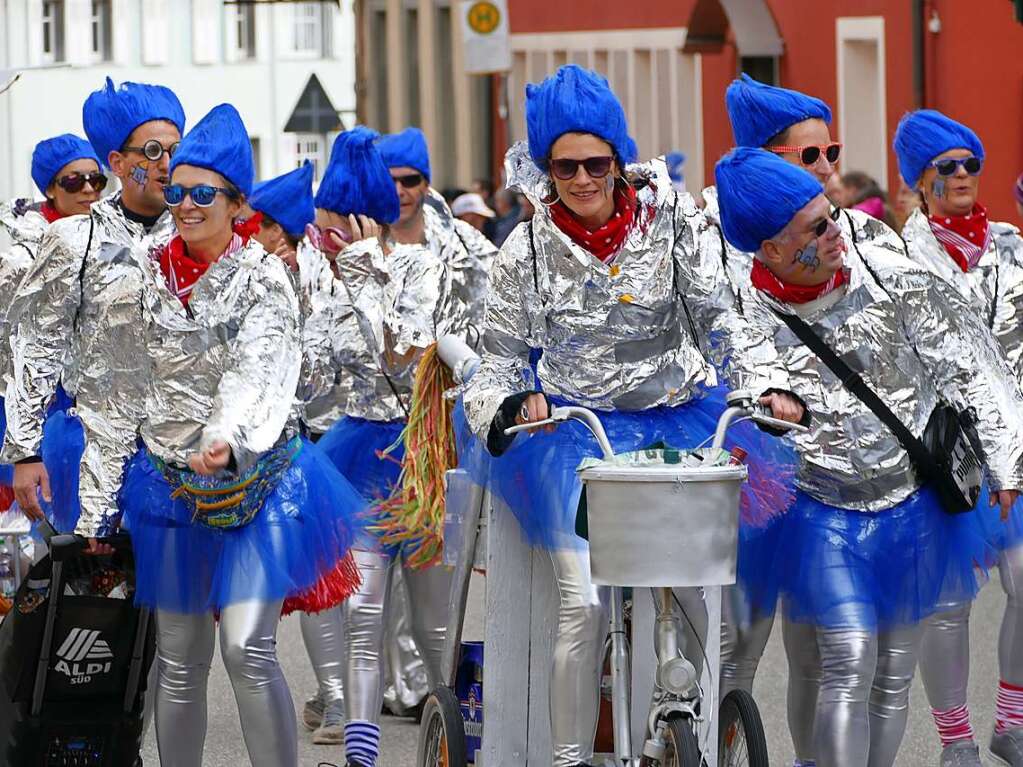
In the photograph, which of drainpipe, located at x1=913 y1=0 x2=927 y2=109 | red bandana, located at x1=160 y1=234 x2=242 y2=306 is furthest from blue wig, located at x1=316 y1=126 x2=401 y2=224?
drainpipe, located at x1=913 y1=0 x2=927 y2=109

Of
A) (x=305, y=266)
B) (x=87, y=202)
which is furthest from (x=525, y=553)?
(x=87, y=202)

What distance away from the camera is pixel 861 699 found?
258 inches

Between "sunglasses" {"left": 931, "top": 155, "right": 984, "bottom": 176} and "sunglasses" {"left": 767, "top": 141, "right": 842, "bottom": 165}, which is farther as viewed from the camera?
"sunglasses" {"left": 931, "top": 155, "right": 984, "bottom": 176}

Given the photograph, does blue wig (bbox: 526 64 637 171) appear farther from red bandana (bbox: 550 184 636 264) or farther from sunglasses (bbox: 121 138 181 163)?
sunglasses (bbox: 121 138 181 163)

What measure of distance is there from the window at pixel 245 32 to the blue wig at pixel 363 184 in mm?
46082

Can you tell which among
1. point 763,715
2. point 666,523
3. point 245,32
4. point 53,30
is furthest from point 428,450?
point 53,30

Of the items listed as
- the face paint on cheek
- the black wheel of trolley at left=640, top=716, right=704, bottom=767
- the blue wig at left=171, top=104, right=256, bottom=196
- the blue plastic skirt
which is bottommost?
the black wheel of trolley at left=640, top=716, right=704, bottom=767

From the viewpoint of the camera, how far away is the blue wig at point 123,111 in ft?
24.5

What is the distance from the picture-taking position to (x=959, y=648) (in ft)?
26.2

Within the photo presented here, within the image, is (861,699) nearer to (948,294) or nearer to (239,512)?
(948,294)

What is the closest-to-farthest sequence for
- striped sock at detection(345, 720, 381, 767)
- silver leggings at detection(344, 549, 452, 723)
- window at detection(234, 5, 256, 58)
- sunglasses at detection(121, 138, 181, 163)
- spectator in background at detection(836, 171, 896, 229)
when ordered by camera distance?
1. sunglasses at detection(121, 138, 181, 163)
2. striped sock at detection(345, 720, 381, 767)
3. silver leggings at detection(344, 549, 452, 723)
4. spectator in background at detection(836, 171, 896, 229)
5. window at detection(234, 5, 256, 58)

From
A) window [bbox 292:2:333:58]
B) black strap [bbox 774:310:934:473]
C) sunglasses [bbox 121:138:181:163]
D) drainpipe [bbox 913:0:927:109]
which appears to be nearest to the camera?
black strap [bbox 774:310:934:473]

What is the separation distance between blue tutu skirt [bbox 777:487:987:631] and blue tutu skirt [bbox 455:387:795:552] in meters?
0.15

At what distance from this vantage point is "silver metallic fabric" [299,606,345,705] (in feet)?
29.6
